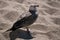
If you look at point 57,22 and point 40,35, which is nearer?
point 40,35

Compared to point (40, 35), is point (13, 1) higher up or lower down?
higher up

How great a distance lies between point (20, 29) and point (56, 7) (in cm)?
106

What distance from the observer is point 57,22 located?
3.66 meters

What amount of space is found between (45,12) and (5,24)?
0.90 meters

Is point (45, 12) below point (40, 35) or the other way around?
the other way around

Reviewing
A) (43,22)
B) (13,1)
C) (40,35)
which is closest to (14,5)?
(13,1)

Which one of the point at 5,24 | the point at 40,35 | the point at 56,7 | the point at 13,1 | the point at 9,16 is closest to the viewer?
the point at 40,35

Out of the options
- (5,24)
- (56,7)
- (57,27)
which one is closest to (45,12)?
(56,7)

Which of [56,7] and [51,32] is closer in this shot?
[51,32]

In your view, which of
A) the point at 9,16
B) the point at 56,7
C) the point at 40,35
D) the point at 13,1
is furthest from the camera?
the point at 13,1

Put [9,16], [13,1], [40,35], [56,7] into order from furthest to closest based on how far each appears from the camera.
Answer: [13,1]
[56,7]
[9,16]
[40,35]

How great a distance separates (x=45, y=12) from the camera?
4020mm

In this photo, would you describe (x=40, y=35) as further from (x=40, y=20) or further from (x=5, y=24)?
(x=5, y=24)

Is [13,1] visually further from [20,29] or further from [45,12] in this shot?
[20,29]
